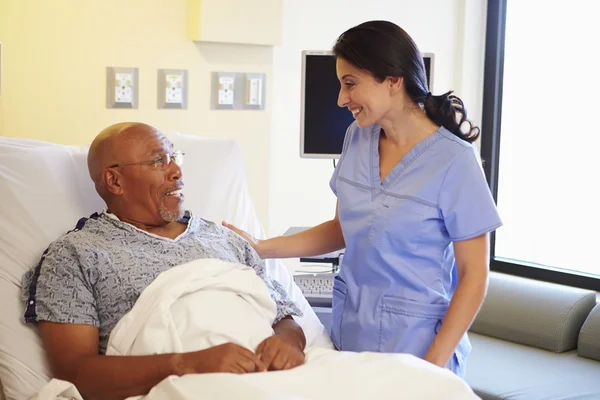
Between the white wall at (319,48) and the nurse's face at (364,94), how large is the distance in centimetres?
149

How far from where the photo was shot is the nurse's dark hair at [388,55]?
1879 mm

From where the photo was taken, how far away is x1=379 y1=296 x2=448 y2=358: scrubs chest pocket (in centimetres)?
195

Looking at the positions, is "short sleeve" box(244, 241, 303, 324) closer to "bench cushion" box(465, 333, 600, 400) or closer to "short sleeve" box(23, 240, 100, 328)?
"short sleeve" box(23, 240, 100, 328)

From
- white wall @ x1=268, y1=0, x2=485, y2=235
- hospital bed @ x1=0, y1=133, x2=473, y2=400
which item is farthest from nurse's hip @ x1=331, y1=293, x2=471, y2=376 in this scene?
white wall @ x1=268, y1=0, x2=485, y2=235

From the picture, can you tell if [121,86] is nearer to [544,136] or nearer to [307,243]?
[307,243]

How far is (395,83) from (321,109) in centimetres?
107

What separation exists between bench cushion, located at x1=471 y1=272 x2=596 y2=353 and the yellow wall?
4.09 ft

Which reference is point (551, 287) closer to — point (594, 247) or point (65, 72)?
point (594, 247)

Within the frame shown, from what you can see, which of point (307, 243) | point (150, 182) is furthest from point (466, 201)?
point (150, 182)

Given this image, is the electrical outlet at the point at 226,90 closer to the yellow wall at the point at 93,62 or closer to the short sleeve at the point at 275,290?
the yellow wall at the point at 93,62

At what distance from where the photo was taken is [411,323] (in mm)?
1953

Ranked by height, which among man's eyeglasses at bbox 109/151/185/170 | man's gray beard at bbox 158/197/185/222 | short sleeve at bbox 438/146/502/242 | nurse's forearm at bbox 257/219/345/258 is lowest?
nurse's forearm at bbox 257/219/345/258

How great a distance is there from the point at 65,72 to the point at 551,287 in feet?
6.55

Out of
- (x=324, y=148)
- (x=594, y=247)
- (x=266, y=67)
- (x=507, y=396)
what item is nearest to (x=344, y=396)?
(x=507, y=396)
